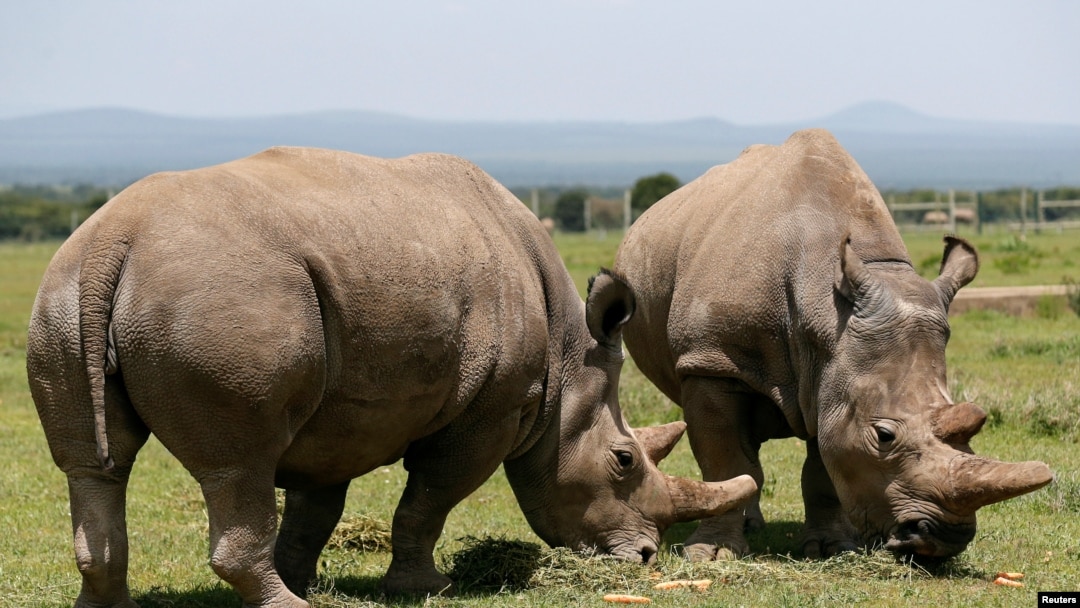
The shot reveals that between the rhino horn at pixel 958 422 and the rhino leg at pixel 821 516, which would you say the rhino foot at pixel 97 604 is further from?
the rhino leg at pixel 821 516

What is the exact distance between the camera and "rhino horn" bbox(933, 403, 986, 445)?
24.0 ft

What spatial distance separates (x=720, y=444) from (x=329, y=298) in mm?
2969

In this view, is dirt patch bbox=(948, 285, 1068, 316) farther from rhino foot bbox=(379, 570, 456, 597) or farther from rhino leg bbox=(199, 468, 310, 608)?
rhino leg bbox=(199, 468, 310, 608)

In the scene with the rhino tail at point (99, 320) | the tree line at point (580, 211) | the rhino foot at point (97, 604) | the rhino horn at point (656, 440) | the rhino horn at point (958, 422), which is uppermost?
the rhino tail at point (99, 320)

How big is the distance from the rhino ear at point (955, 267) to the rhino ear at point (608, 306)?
5.20 feet

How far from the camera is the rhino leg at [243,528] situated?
243 inches

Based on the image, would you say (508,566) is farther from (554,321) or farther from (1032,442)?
(1032,442)

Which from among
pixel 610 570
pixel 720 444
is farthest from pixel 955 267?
pixel 610 570

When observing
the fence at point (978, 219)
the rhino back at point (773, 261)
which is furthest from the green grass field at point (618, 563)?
the fence at point (978, 219)

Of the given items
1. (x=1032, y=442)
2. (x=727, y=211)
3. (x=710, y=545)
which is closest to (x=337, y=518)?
(x=710, y=545)

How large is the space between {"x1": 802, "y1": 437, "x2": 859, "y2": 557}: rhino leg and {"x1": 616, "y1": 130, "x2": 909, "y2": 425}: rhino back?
0.72 meters

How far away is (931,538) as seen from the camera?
24.6 feet

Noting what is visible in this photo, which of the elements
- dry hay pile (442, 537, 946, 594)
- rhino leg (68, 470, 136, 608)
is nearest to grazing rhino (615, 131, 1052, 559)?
Answer: dry hay pile (442, 537, 946, 594)

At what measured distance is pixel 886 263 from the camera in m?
8.09
